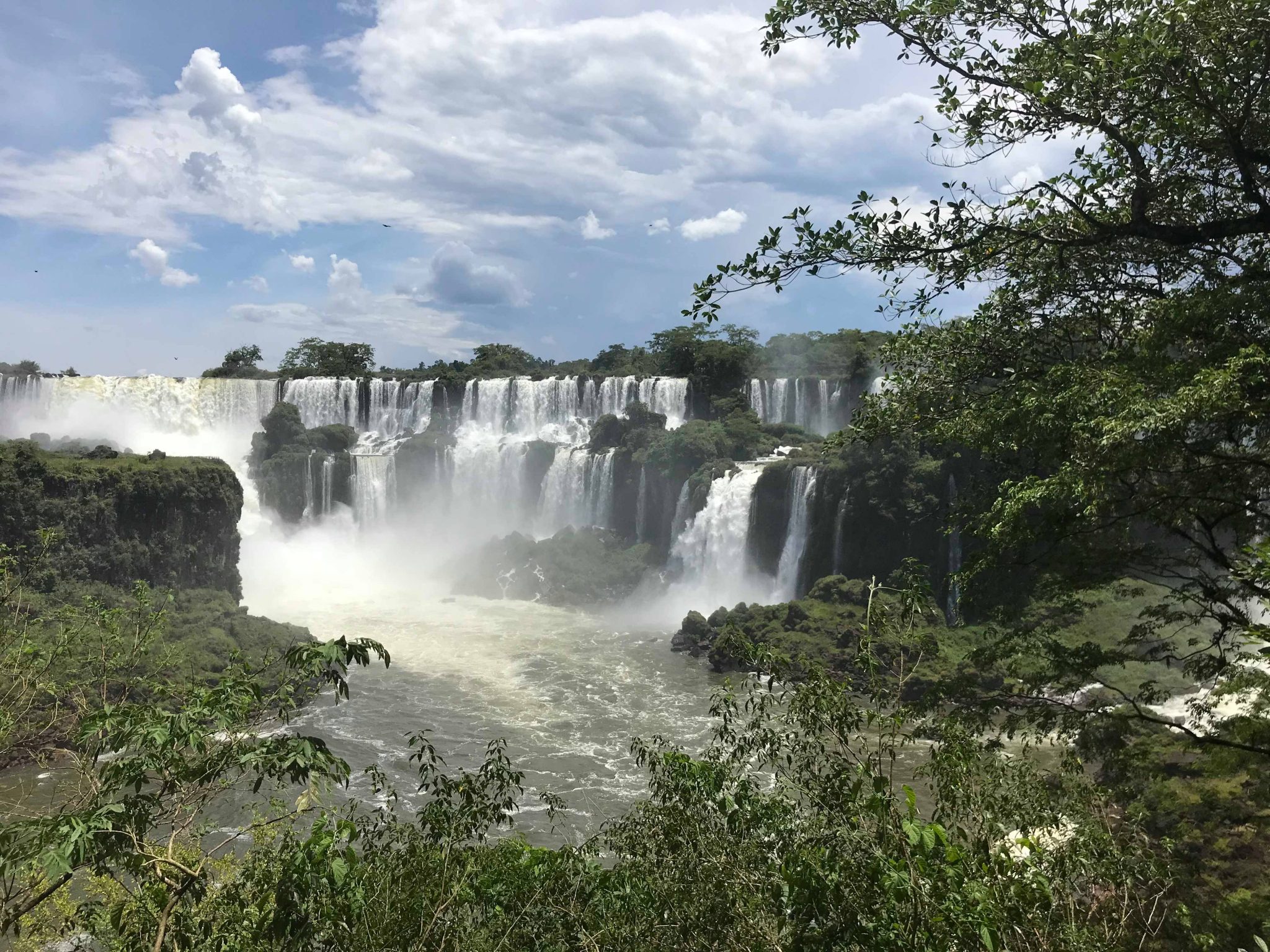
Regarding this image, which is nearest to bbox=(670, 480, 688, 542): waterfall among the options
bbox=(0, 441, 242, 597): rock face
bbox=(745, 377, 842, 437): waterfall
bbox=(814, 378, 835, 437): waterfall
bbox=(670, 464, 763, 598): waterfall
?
bbox=(670, 464, 763, 598): waterfall

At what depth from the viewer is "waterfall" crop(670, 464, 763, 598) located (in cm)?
3098

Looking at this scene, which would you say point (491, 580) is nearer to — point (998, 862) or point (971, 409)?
point (971, 409)

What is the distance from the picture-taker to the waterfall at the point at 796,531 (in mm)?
28578

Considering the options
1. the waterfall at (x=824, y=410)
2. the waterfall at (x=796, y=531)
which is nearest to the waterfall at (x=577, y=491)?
the waterfall at (x=796, y=531)

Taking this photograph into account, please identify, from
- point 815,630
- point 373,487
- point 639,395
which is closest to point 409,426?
point 373,487

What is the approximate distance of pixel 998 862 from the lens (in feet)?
12.2

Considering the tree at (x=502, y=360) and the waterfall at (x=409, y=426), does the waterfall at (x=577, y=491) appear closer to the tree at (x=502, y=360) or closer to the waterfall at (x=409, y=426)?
the waterfall at (x=409, y=426)

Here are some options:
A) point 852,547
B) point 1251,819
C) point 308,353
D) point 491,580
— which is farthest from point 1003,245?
point 308,353

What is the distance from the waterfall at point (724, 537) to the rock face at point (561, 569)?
263cm

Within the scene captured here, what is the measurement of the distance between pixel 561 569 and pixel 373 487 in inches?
426

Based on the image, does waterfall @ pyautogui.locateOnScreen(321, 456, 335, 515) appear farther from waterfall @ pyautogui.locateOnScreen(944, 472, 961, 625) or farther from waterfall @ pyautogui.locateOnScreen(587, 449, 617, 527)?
waterfall @ pyautogui.locateOnScreen(944, 472, 961, 625)

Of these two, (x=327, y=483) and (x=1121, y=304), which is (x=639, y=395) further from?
(x=1121, y=304)

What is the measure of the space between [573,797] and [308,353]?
166 feet

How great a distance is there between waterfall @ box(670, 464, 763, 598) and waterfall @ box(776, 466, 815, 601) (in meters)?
1.59
